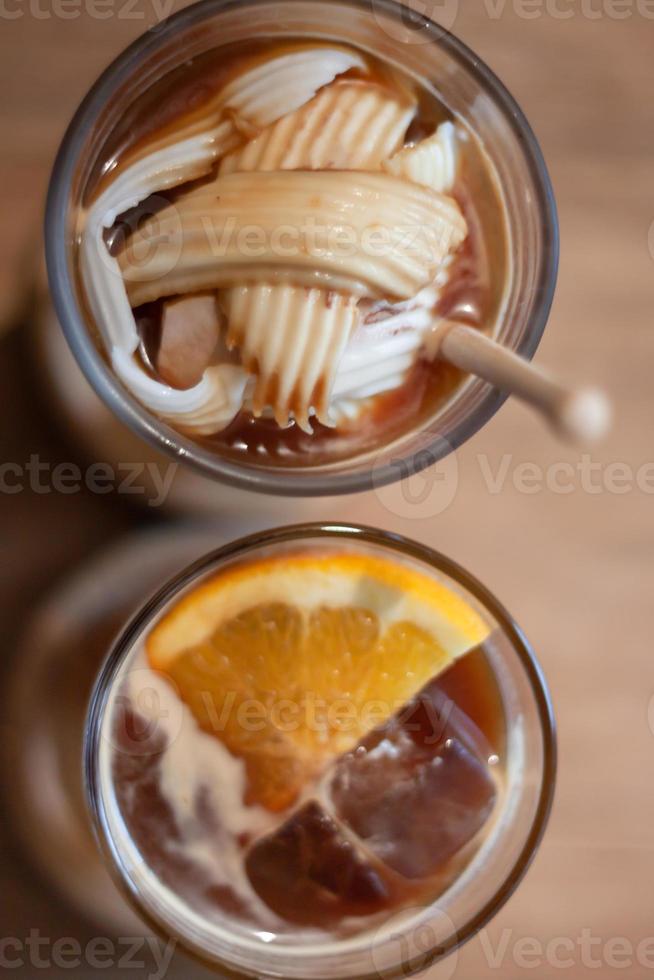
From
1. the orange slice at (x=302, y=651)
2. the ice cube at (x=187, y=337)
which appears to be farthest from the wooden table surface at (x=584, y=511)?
the ice cube at (x=187, y=337)

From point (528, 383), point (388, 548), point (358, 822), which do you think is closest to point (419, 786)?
point (358, 822)

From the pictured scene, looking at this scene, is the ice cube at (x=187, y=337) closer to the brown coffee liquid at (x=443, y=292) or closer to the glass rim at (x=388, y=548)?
the brown coffee liquid at (x=443, y=292)

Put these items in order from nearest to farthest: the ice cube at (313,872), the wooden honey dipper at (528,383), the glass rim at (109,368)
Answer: the wooden honey dipper at (528,383) < the glass rim at (109,368) < the ice cube at (313,872)

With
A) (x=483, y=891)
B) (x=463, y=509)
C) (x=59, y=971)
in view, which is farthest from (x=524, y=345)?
(x=59, y=971)

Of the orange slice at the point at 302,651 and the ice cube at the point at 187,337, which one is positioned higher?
the ice cube at the point at 187,337

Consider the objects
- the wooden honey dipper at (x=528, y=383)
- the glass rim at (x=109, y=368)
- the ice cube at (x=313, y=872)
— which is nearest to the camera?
the wooden honey dipper at (x=528, y=383)

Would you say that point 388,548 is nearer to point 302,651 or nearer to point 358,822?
point 302,651

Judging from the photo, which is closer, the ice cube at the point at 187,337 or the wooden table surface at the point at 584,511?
the ice cube at the point at 187,337

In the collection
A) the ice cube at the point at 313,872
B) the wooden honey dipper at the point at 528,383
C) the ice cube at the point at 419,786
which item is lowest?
the ice cube at the point at 313,872
